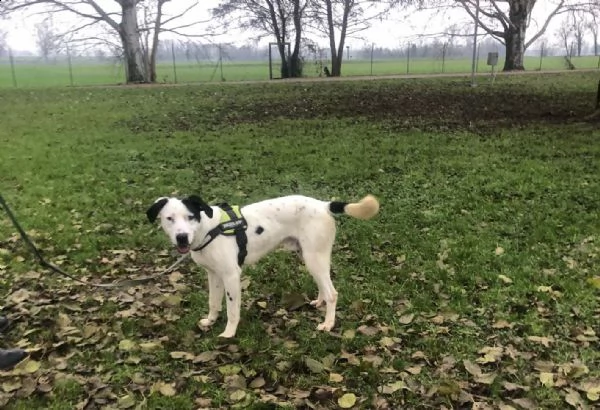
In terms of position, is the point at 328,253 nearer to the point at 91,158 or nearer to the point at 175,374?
the point at 175,374

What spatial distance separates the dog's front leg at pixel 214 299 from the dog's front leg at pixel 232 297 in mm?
235

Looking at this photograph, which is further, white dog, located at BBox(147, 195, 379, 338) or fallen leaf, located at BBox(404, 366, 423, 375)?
white dog, located at BBox(147, 195, 379, 338)

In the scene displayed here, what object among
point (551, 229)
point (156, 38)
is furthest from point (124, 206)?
point (156, 38)

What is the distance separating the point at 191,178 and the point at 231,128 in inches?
217

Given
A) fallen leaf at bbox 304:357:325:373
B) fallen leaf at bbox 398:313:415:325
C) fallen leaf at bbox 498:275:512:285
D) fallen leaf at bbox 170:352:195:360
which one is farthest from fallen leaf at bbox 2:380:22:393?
fallen leaf at bbox 498:275:512:285

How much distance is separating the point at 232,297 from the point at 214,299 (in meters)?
0.37

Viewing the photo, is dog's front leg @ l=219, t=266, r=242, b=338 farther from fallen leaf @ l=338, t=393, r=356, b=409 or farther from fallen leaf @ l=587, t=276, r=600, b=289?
fallen leaf @ l=587, t=276, r=600, b=289

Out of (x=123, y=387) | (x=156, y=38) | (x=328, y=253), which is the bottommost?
(x=123, y=387)

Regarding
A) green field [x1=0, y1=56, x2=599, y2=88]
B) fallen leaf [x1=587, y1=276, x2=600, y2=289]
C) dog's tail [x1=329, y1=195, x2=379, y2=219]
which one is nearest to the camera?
dog's tail [x1=329, y1=195, x2=379, y2=219]

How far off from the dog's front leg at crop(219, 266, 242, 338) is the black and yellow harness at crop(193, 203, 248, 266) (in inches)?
5.8

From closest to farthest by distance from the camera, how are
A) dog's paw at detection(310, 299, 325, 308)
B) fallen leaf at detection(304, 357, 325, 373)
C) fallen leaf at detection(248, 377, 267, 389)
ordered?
1. fallen leaf at detection(248, 377, 267, 389)
2. fallen leaf at detection(304, 357, 325, 373)
3. dog's paw at detection(310, 299, 325, 308)

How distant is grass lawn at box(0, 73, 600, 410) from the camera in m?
4.02

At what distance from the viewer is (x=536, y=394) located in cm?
381

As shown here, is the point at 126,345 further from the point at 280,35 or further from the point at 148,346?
the point at 280,35
